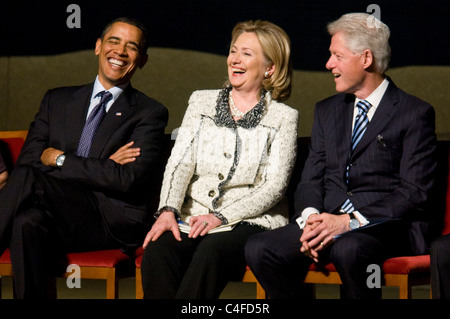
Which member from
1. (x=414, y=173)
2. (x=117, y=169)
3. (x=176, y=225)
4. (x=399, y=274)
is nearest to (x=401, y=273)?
(x=399, y=274)

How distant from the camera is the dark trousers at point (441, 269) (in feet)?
8.36

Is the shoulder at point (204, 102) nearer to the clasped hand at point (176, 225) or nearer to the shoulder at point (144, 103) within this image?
the shoulder at point (144, 103)

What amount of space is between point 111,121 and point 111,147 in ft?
0.41

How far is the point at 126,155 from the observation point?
309 centimetres

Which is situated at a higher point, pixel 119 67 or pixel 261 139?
pixel 119 67

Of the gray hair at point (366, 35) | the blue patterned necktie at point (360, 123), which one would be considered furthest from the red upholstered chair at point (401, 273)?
the gray hair at point (366, 35)

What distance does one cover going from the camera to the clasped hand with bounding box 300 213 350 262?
265 centimetres

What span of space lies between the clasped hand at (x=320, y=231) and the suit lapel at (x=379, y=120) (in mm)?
312

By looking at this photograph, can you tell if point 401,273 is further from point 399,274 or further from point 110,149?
point 110,149

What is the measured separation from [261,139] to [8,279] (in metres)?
3.04
